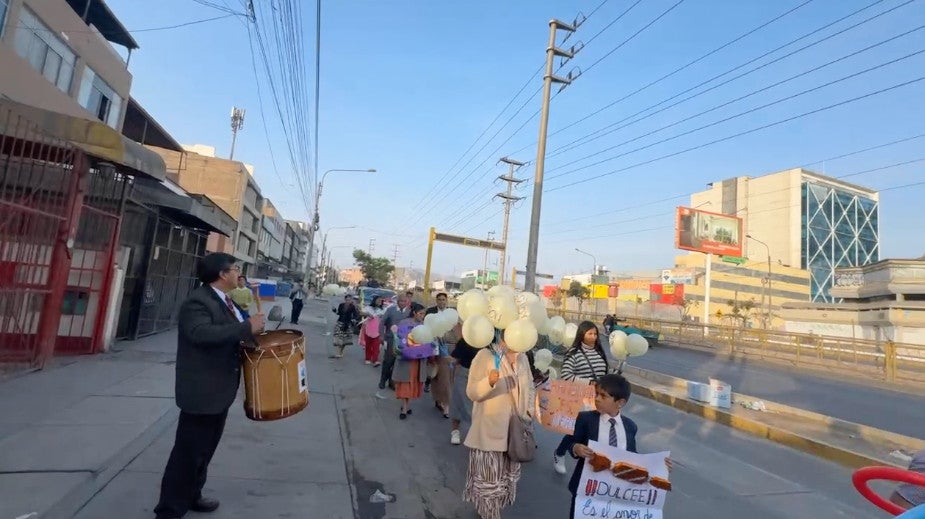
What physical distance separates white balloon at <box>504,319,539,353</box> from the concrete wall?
14.3 meters

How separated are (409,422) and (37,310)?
17.8 feet

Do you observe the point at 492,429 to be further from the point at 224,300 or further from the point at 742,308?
A: the point at 742,308

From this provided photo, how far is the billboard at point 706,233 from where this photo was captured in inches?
1718

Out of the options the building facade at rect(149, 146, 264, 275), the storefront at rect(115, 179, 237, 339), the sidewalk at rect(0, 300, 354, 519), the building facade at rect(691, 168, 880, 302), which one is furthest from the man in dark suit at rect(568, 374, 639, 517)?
the building facade at rect(691, 168, 880, 302)

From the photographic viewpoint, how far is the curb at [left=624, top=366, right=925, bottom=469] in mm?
6336

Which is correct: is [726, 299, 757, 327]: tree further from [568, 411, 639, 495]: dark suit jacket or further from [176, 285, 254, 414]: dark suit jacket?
[176, 285, 254, 414]: dark suit jacket

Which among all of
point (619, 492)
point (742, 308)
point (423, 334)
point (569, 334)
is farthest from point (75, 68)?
point (742, 308)

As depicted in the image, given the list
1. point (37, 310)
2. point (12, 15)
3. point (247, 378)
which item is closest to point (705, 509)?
point (247, 378)

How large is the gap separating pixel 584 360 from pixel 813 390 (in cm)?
1121

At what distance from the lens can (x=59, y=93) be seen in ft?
46.3

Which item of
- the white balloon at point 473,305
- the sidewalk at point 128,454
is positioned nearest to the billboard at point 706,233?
the sidewalk at point 128,454

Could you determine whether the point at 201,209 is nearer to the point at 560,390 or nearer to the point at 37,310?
the point at 37,310

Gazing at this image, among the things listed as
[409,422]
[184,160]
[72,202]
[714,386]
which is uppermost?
[184,160]

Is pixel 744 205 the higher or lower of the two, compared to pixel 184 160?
higher
